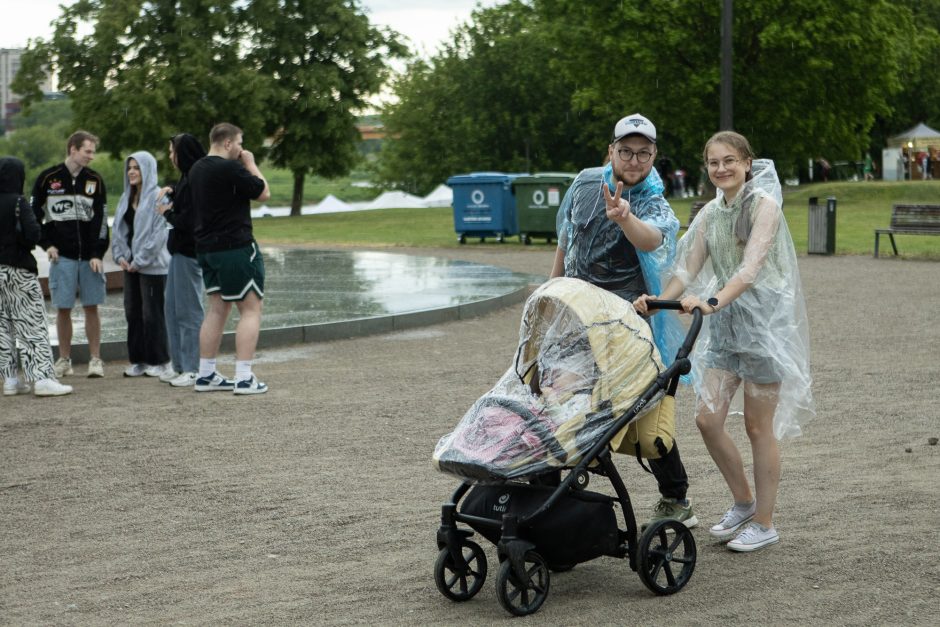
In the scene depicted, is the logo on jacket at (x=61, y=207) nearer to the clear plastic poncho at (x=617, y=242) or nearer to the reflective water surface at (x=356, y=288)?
the reflective water surface at (x=356, y=288)

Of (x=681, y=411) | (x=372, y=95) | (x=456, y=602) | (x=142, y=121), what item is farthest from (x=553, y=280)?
(x=372, y=95)

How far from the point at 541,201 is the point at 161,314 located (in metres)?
15.5

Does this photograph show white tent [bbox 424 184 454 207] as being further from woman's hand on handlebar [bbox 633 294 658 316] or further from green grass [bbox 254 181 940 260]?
woman's hand on handlebar [bbox 633 294 658 316]

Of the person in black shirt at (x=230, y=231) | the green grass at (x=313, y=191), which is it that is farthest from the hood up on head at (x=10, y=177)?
the green grass at (x=313, y=191)

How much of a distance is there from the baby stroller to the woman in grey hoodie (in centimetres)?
576

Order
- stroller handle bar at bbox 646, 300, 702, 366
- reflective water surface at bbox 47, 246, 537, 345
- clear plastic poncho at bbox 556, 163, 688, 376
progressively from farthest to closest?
reflective water surface at bbox 47, 246, 537, 345, clear plastic poncho at bbox 556, 163, 688, 376, stroller handle bar at bbox 646, 300, 702, 366

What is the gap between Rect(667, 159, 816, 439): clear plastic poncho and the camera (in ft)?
17.4

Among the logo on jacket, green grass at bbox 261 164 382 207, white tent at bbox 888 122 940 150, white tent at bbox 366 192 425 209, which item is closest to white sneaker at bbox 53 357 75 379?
the logo on jacket

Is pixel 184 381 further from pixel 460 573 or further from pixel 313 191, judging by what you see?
pixel 313 191

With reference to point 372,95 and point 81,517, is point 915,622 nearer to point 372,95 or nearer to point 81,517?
point 81,517

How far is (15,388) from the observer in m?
9.62

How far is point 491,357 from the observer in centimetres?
1103

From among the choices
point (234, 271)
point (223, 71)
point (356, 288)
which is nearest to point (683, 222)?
point (356, 288)

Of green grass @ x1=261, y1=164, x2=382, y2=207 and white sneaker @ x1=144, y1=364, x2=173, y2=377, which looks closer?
white sneaker @ x1=144, y1=364, x2=173, y2=377
